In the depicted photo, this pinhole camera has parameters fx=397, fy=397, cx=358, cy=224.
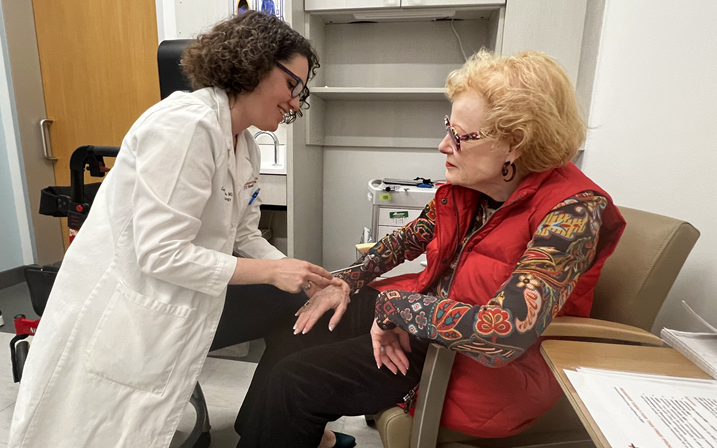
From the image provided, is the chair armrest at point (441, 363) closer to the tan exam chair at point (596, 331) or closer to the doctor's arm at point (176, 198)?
the tan exam chair at point (596, 331)

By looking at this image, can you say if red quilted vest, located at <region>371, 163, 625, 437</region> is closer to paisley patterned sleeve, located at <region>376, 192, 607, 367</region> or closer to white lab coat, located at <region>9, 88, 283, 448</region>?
paisley patterned sleeve, located at <region>376, 192, 607, 367</region>

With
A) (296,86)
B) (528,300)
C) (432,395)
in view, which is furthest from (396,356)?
(296,86)

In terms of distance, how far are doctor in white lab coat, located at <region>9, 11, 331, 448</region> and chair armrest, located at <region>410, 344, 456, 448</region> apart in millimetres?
383

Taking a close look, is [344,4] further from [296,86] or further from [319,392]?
[319,392]

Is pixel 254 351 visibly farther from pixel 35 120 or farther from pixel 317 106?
pixel 35 120

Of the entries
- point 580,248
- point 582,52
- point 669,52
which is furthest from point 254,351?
point 582,52

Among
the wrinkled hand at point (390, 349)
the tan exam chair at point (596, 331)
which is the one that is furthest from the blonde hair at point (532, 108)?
the wrinkled hand at point (390, 349)

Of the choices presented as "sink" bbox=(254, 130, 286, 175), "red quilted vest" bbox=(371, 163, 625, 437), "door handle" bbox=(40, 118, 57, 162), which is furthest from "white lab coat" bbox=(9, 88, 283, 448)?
"door handle" bbox=(40, 118, 57, 162)

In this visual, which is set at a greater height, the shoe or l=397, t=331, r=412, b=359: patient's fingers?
l=397, t=331, r=412, b=359: patient's fingers

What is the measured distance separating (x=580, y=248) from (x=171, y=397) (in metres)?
0.98

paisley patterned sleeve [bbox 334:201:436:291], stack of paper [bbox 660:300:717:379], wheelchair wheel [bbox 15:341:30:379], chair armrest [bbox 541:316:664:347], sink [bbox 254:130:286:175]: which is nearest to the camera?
stack of paper [bbox 660:300:717:379]

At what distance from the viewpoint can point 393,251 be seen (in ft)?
Answer: 4.18

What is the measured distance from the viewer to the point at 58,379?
939 mm

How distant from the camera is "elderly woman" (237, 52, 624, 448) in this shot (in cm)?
74
